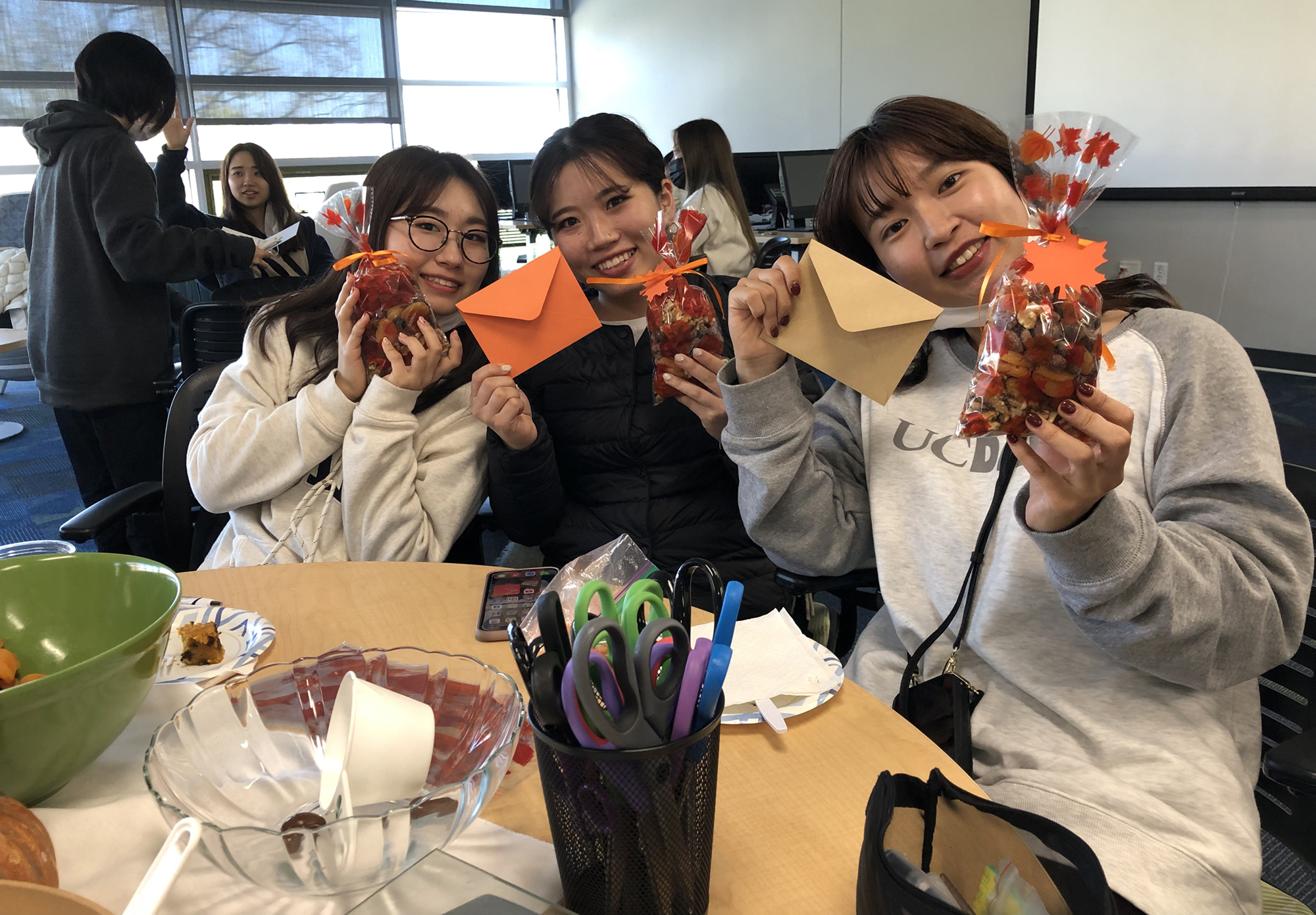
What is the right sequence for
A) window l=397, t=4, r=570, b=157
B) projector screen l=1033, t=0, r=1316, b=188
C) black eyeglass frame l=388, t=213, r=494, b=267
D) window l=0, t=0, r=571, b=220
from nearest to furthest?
black eyeglass frame l=388, t=213, r=494, b=267 < projector screen l=1033, t=0, r=1316, b=188 < window l=0, t=0, r=571, b=220 < window l=397, t=4, r=570, b=157

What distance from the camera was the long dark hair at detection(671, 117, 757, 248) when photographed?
3912mm

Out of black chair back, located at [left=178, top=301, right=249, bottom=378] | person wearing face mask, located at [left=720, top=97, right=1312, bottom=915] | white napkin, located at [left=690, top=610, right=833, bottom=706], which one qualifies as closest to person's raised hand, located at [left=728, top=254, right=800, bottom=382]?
person wearing face mask, located at [left=720, top=97, right=1312, bottom=915]

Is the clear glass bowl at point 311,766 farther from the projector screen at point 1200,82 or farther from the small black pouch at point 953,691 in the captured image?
the projector screen at point 1200,82

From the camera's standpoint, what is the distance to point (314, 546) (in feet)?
4.51

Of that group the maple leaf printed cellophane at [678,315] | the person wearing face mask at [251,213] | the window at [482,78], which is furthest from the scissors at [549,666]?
the window at [482,78]

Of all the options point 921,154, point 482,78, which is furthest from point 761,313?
point 482,78

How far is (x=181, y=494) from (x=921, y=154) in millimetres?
1380

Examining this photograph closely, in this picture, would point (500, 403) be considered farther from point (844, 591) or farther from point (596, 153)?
point (844, 591)

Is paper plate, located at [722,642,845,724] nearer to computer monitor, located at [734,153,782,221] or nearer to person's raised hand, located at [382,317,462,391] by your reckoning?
person's raised hand, located at [382,317,462,391]

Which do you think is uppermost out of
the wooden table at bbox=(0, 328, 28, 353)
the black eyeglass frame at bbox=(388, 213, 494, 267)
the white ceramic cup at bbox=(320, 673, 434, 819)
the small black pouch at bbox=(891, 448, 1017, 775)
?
the black eyeglass frame at bbox=(388, 213, 494, 267)

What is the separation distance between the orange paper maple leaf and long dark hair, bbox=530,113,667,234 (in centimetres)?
82

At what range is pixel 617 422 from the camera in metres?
1.50

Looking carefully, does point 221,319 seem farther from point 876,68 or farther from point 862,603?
point 876,68

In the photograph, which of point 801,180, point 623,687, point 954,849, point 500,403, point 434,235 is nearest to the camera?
point 623,687
